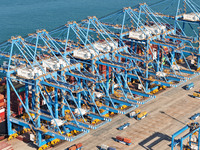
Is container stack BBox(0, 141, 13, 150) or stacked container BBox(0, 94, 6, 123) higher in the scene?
stacked container BBox(0, 94, 6, 123)

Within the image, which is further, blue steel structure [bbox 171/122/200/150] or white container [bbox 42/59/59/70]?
white container [bbox 42/59/59/70]

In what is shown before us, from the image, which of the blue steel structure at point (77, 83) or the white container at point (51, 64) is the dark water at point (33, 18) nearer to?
the blue steel structure at point (77, 83)

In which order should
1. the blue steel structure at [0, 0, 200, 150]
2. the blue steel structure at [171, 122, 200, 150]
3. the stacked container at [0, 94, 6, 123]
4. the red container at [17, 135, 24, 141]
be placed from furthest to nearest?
the stacked container at [0, 94, 6, 123] < the red container at [17, 135, 24, 141] < the blue steel structure at [0, 0, 200, 150] < the blue steel structure at [171, 122, 200, 150]

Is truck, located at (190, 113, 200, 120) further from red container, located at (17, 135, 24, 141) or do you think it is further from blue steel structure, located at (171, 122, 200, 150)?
red container, located at (17, 135, 24, 141)

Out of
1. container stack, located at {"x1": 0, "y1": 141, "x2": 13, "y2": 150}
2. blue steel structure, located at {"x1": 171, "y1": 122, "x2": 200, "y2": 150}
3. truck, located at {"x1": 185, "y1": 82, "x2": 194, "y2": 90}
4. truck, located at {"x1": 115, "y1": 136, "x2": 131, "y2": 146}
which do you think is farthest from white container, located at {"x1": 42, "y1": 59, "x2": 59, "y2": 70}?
truck, located at {"x1": 185, "y1": 82, "x2": 194, "y2": 90}

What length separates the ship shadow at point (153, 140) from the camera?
82688 millimetres

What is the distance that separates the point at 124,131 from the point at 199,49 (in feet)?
140

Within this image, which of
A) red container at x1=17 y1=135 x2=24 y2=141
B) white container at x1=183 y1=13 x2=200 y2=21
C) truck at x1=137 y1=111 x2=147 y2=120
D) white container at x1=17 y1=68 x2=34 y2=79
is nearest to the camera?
white container at x1=17 y1=68 x2=34 y2=79

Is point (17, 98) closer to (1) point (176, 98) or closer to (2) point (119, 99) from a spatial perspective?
(2) point (119, 99)

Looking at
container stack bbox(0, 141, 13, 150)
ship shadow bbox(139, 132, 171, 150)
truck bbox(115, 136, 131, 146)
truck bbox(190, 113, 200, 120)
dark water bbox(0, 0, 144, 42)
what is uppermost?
dark water bbox(0, 0, 144, 42)

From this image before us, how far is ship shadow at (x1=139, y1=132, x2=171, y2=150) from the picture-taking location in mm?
82688

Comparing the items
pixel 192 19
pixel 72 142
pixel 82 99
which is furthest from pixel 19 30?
pixel 72 142

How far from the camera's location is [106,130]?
293ft

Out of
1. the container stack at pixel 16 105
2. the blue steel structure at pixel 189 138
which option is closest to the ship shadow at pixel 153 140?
the blue steel structure at pixel 189 138
